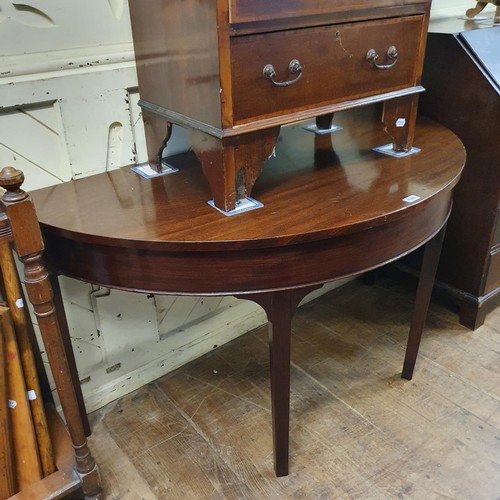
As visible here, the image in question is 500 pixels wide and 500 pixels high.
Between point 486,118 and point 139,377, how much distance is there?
49.3 inches

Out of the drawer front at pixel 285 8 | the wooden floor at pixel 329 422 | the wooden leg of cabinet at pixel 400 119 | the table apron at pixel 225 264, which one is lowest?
the wooden floor at pixel 329 422

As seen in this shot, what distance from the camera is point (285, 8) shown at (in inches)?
35.0

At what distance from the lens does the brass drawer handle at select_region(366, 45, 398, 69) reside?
1054mm

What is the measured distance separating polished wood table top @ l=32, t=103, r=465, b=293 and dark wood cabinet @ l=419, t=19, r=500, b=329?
0.36 meters

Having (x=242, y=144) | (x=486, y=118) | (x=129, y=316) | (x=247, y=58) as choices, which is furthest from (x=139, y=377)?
(x=486, y=118)

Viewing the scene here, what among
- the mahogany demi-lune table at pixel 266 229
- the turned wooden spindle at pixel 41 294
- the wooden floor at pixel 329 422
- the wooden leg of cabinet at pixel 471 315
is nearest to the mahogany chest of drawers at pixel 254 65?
the mahogany demi-lune table at pixel 266 229

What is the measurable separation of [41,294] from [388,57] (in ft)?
2.74

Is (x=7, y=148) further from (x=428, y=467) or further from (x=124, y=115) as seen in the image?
(x=428, y=467)

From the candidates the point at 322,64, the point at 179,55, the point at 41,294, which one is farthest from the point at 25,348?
the point at 322,64

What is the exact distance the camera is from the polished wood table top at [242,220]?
0.90 metres

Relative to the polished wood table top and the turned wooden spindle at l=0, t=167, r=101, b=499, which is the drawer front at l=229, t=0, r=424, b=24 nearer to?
the polished wood table top

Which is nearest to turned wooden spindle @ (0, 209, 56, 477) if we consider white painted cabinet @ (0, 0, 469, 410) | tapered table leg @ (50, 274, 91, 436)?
tapered table leg @ (50, 274, 91, 436)

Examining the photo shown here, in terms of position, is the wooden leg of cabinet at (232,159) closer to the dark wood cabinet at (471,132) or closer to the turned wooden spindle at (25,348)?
the turned wooden spindle at (25,348)

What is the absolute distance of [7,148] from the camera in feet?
3.63
